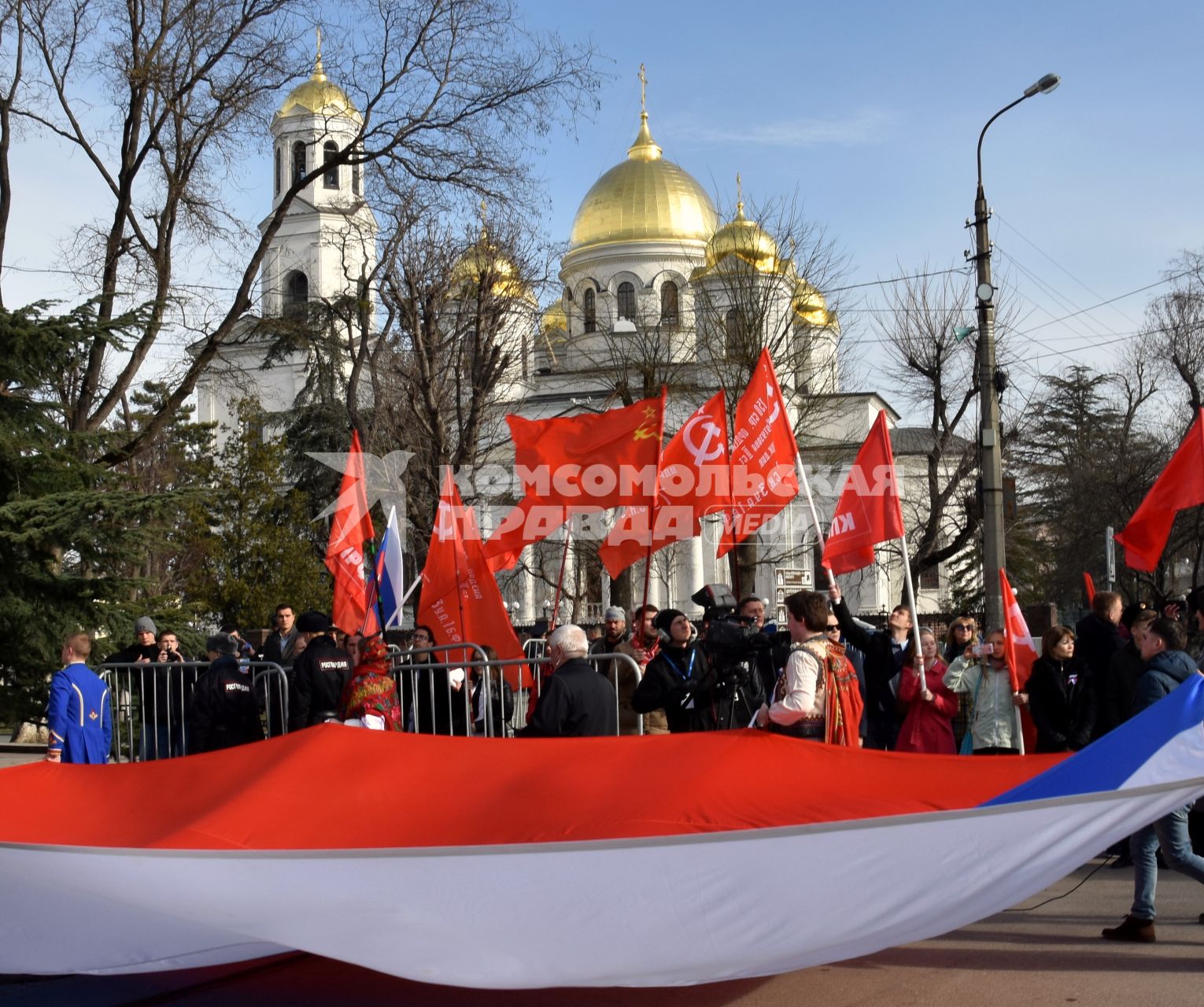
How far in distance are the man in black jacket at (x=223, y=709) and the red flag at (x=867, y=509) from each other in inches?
175

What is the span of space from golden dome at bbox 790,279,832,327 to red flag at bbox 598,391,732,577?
17.6m

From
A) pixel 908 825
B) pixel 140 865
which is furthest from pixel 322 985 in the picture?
pixel 908 825

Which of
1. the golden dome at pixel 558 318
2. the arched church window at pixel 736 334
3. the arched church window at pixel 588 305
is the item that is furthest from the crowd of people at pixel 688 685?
the arched church window at pixel 588 305

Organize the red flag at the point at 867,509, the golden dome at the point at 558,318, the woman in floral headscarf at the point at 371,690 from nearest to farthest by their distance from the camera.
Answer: the woman in floral headscarf at the point at 371,690
the red flag at the point at 867,509
the golden dome at the point at 558,318

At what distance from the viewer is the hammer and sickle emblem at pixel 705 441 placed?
42.5 ft

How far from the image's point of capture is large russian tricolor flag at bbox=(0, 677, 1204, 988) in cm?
486

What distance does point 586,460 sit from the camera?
42.2ft

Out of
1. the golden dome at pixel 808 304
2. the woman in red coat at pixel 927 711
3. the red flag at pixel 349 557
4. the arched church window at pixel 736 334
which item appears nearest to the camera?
the woman in red coat at pixel 927 711

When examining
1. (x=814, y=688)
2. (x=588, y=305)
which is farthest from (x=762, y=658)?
(x=588, y=305)

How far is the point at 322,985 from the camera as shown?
259 inches

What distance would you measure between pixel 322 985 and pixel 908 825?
317 cm

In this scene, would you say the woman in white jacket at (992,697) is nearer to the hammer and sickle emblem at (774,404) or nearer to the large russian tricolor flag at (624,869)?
the hammer and sickle emblem at (774,404)

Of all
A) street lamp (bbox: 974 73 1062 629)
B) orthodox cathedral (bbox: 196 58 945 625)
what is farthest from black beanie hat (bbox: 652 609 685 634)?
orthodox cathedral (bbox: 196 58 945 625)

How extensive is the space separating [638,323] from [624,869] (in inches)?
1153
